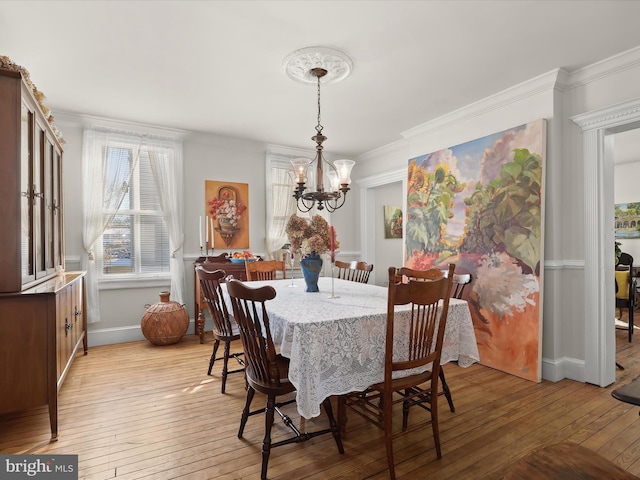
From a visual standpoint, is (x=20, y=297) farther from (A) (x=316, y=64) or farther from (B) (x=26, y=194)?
(A) (x=316, y=64)

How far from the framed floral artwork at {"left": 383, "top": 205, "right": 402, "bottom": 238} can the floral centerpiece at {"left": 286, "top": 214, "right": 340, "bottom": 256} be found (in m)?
4.64

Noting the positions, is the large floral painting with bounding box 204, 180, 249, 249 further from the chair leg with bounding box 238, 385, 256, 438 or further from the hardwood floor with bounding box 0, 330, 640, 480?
the chair leg with bounding box 238, 385, 256, 438

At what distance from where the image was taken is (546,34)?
2535mm

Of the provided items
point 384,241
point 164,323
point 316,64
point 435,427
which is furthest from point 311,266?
point 384,241

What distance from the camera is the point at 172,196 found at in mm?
4594

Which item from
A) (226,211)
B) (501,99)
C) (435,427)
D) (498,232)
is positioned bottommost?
(435,427)

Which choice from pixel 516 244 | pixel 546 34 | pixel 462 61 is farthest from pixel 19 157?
pixel 516 244

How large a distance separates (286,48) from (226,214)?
2.71m

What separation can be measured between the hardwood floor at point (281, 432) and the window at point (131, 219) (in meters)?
1.53

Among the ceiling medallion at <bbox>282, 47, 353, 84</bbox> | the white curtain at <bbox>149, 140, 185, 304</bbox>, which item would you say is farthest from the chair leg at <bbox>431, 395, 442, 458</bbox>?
the white curtain at <bbox>149, 140, 185, 304</bbox>

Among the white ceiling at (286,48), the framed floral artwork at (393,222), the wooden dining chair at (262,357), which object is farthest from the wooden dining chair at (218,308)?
the framed floral artwork at (393,222)

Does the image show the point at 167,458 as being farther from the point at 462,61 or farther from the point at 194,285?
the point at 462,61

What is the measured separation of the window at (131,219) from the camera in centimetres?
431

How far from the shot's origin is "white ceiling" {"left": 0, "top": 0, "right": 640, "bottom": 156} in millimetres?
2277
